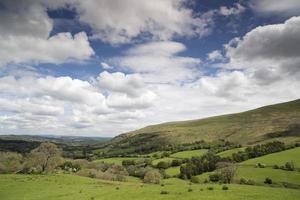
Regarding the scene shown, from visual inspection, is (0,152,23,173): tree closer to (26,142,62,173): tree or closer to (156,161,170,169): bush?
(26,142,62,173): tree

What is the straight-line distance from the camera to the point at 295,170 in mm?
97875

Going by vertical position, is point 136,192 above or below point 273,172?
above

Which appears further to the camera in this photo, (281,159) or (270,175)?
(281,159)

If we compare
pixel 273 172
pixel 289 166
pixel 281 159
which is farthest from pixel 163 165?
pixel 273 172

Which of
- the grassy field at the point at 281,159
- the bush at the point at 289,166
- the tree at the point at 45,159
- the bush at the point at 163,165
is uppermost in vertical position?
the tree at the point at 45,159

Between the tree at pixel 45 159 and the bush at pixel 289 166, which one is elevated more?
the tree at pixel 45 159

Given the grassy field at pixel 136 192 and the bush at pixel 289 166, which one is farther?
the bush at pixel 289 166

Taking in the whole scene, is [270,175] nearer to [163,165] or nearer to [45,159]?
[45,159]

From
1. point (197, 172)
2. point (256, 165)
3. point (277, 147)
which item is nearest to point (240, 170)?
point (256, 165)

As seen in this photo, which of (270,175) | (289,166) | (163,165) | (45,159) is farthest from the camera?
(163,165)

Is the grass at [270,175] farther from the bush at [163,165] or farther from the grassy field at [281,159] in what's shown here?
the bush at [163,165]

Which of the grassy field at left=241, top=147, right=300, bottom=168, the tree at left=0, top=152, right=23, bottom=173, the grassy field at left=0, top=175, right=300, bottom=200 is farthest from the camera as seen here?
the grassy field at left=241, top=147, right=300, bottom=168

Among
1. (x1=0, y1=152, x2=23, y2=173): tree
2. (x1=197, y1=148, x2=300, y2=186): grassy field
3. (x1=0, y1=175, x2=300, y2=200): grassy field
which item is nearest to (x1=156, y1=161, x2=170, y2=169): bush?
(x1=197, y1=148, x2=300, y2=186): grassy field

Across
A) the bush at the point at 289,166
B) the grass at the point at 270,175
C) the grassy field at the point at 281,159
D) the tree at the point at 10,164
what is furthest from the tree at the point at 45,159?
the bush at the point at 289,166
